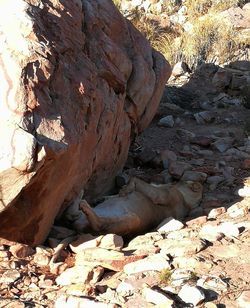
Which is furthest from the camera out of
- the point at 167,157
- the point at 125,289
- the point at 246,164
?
the point at 167,157

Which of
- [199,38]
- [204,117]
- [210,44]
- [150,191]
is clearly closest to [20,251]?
[150,191]

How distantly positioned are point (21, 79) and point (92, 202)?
62.6 inches

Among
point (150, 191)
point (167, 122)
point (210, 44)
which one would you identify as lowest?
point (150, 191)

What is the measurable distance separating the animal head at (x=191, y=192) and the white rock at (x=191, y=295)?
1.93 meters

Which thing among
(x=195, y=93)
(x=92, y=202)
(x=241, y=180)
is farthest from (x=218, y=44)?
(x=92, y=202)

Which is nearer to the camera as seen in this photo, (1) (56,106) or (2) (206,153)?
(1) (56,106)

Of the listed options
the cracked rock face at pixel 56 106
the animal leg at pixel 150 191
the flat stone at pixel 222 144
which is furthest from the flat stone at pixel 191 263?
the flat stone at pixel 222 144

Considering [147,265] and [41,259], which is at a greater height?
[41,259]

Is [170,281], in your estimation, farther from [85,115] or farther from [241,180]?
[241,180]

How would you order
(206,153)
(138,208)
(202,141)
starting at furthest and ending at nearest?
(202,141) → (206,153) → (138,208)

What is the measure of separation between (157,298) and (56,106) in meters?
1.54

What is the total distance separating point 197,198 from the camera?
554cm

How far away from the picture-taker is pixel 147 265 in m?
3.95

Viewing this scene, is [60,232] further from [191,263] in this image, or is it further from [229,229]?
[229,229]
